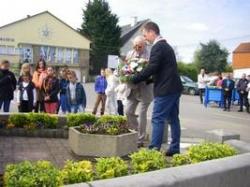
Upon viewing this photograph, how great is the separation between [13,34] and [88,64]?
A: 12.6 meters

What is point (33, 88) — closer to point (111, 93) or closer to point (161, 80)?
point (111, 93)

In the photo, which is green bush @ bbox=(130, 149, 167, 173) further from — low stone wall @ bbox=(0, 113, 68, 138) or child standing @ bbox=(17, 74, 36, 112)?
child standing @ bbox=(17, 74, 36, 112)

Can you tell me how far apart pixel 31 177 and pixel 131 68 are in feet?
14.3

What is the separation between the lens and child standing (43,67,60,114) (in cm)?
1309

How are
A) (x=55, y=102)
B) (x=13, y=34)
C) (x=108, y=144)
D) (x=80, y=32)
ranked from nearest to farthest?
(x=108, y=144), (x=55, y=102), (x=13, y=34), (x=80, y=32)

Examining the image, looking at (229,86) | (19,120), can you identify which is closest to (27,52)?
(229,86)

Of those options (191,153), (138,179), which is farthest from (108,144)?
(138,179)

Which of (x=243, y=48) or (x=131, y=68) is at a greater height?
(x=243, y=48)

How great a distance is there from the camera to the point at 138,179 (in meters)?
4.11

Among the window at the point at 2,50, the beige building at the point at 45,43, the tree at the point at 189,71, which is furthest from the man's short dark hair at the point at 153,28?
the window at the point at 2,50

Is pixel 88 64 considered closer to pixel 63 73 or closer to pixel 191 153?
pixel 63 73

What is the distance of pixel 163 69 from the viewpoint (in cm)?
748

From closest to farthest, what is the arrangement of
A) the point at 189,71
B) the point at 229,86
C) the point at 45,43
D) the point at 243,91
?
the point at 243,91 < the point at 229,86 < the point at 189,71 < the point at 45,43

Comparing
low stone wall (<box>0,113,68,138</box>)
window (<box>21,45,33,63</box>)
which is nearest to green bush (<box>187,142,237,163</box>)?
low stone wall (<box>0,113,68,138</box>)
